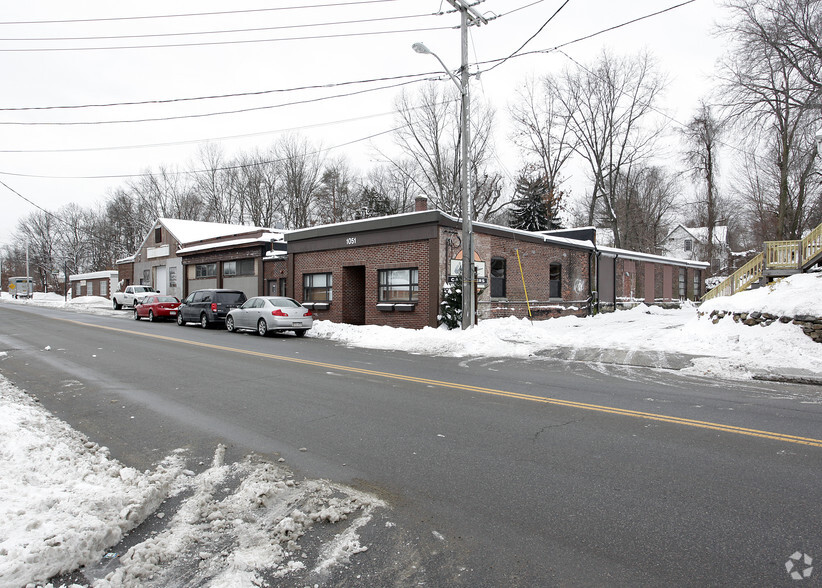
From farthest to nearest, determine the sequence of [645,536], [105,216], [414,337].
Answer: [105,216] < [414,337] < [645,536]

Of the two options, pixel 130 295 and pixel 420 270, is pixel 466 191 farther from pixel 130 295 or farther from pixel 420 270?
pixel 130 295

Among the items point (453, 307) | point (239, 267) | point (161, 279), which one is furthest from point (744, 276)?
point (161, 279)

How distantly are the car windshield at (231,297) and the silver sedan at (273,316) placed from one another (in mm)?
2646

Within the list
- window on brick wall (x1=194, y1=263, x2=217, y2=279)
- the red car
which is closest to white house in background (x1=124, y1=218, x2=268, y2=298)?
window on brick wall (x1=194, y1=263, x2=217, y2=279)

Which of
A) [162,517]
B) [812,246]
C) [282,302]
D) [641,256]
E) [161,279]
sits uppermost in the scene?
[641,256]

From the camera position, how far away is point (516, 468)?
15.5 ft

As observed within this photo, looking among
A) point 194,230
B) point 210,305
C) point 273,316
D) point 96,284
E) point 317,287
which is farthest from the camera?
point 96,284

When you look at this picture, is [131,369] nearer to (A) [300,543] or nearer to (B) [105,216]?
(A) [300,543]

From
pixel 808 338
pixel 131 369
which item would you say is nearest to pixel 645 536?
pixel 131 369

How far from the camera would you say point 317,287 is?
79.7 ft

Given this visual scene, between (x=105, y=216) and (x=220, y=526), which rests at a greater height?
(x=105, y=216)

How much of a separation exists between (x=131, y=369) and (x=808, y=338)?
49.5 feet

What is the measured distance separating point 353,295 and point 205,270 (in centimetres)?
1638

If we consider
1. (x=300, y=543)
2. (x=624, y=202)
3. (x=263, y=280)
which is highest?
(x=624, y=202)
